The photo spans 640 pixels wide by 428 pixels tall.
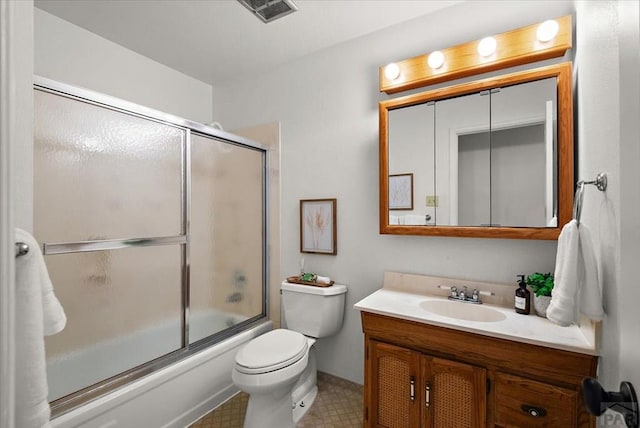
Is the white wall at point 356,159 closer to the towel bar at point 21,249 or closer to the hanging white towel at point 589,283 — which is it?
the hanging white towel at point 589,283

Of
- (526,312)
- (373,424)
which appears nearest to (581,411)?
(526,312)

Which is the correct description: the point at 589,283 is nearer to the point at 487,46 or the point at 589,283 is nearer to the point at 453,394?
the point at 453,394

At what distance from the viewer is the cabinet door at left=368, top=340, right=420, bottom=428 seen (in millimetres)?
1479

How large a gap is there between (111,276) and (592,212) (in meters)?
2.17

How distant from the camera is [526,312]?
1.48m

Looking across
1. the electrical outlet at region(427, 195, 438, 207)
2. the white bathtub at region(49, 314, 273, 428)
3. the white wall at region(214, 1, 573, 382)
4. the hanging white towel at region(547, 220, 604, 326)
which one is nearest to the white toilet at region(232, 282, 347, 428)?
the white wall at region(214, 1, 573, 382)

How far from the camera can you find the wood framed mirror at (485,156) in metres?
1.46

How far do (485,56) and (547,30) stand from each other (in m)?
0.27

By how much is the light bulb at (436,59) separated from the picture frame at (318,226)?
103 cm

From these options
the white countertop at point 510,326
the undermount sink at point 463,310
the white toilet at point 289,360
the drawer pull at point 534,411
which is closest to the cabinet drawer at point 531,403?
the drawer pull at point 534,411

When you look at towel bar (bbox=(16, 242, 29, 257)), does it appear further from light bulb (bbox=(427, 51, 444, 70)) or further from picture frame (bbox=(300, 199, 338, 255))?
light bulb (bbox=(427, 51, 444, 70))

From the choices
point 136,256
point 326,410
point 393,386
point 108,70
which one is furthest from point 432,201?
point 108,70

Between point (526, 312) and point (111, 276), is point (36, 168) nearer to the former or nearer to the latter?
point (111, 276)

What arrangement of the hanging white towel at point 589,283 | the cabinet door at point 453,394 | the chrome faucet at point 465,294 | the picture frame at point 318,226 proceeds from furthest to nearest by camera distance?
the picture frame at point 318,226, the chrome faucet at point 465,294, the cabinet door at point 453,394, the hanging white towel at point 589,283
